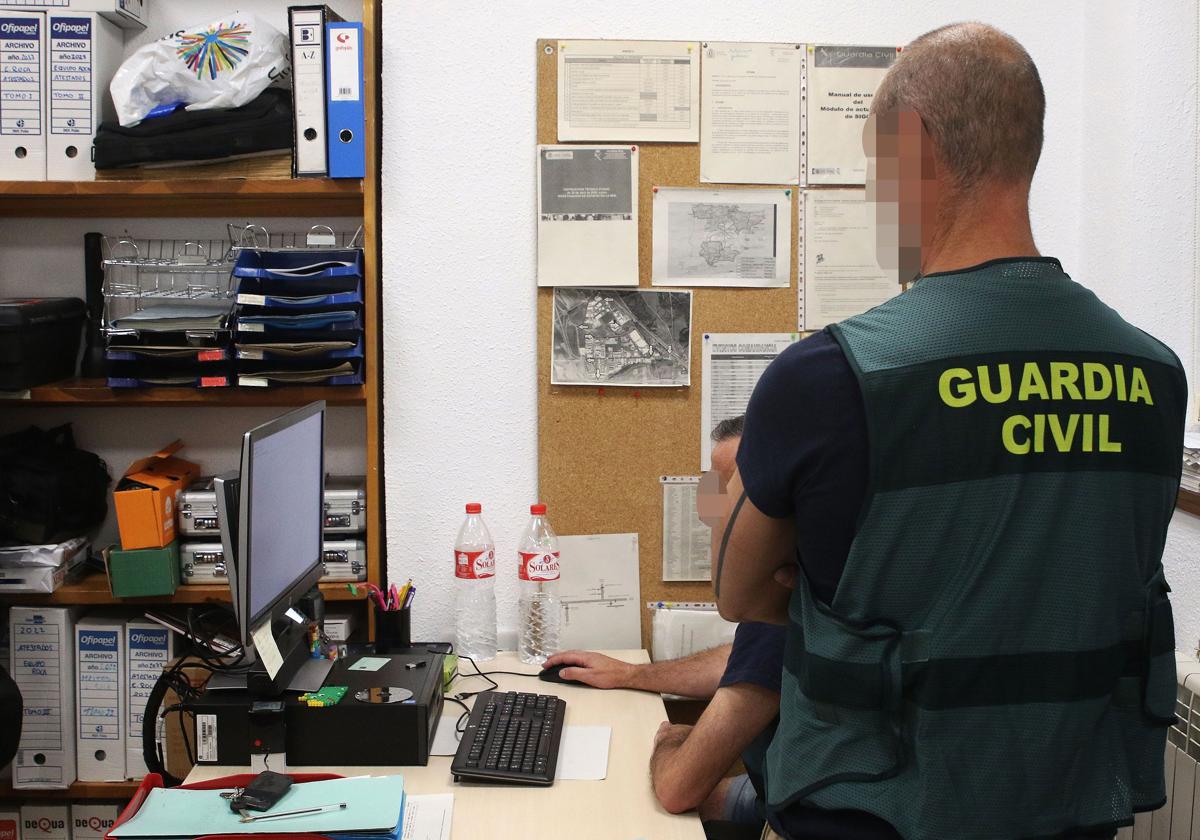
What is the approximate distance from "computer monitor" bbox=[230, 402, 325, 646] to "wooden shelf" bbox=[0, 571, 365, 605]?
289 millimetres

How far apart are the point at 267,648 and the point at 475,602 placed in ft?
2.55

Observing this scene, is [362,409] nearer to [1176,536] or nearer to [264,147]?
[264,147]

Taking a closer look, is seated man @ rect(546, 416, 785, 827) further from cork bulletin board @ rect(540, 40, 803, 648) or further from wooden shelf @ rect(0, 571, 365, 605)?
wooden shelf @ rect(0, 571, 365, 605)

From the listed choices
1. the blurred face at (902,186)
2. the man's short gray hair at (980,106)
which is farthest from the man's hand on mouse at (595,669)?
the man's short gray hair at (980,106)

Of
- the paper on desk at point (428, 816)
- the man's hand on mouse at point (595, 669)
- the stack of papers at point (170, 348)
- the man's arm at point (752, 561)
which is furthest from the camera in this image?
the stack of papers at point (170, 348)

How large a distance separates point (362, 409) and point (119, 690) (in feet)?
2.92

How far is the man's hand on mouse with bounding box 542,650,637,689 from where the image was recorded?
2211 mm

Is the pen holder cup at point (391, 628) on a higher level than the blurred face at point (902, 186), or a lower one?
lower

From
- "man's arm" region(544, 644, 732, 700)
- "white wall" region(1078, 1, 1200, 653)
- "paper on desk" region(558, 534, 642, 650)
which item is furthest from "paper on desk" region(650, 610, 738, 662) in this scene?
"white wall" region(1078, 1, 1200, 653)

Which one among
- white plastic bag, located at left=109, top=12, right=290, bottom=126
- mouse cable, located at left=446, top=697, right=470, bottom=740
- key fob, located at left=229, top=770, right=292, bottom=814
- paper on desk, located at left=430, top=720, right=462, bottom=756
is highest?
white plastic bag, located at left=109, top=12, right=290, bottom=126

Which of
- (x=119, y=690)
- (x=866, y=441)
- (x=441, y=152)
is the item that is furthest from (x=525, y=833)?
(x=441, y=152)

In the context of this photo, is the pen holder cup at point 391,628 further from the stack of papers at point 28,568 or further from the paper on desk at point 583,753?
the stack of papers at point 28,568

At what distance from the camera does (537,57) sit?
244cm

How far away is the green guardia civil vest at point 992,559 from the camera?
105cm
